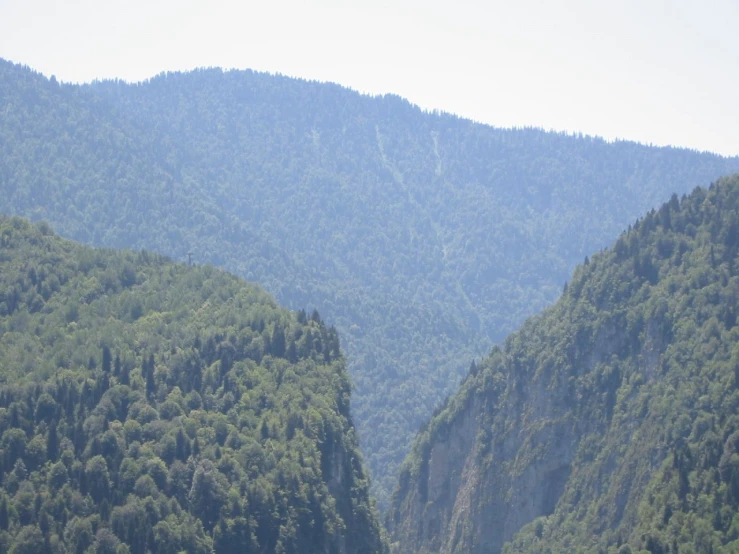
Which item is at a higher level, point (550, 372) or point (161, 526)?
point (550, 372)

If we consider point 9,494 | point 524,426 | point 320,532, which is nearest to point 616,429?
point 524,426

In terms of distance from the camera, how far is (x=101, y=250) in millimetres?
196250

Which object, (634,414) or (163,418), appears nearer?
(163,418)

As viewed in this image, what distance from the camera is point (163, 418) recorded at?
152 m

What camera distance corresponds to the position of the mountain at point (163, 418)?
136 metres

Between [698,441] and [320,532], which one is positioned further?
[698,441]

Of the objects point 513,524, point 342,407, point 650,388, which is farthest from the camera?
point 513,524

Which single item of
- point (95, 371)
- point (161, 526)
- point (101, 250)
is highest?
point (101, 250)

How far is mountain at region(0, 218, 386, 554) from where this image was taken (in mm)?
135875

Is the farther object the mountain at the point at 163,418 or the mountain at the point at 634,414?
the mountain at the point at 634,414

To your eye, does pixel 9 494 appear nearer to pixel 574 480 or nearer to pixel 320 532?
pixel 320 532

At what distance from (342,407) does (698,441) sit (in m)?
38.7

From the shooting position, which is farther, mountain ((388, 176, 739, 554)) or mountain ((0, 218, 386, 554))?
mountain ((388, 176, 739, 554))

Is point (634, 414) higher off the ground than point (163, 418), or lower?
higher
